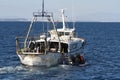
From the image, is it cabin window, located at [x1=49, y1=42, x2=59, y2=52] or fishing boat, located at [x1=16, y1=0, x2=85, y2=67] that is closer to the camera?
fishing boat, located at [x1=16, y1=0, x2=85, y2=67]

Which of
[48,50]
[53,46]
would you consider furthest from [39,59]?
[53,46]

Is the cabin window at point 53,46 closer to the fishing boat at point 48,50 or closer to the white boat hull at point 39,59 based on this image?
the fishing boat at point 48,50

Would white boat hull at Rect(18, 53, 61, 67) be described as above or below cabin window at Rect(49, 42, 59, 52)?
below

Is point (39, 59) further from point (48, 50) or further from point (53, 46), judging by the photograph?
point (53, 46)

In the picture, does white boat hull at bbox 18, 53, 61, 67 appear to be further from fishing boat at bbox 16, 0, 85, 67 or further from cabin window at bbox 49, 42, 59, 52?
cabin window at bbox 49, 42, 59, 52

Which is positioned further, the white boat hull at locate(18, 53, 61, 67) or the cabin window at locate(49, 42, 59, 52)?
the cabin window at locate(49, 42, 59, 52)

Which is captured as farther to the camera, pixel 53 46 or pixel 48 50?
pixel 53 46

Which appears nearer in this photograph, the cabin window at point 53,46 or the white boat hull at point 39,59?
the white boat hull at point 39,59

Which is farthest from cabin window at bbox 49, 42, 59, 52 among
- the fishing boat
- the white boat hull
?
the white boat hull

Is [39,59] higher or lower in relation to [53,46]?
lower

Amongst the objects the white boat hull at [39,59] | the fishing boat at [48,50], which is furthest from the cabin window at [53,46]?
the white boat hull at [39,59]

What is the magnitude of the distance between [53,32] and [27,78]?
23.7 meters

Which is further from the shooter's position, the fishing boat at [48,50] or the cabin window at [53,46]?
the cabin window at [53,46]

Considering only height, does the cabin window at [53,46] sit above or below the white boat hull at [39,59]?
above
